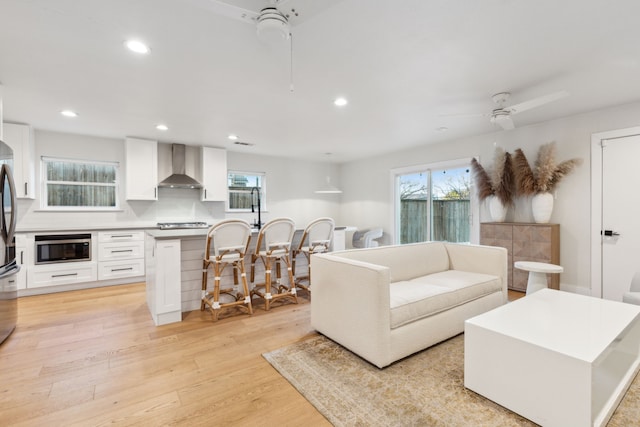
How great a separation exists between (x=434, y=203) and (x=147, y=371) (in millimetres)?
5192

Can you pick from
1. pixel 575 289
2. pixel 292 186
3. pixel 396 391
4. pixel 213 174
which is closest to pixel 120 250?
pixel 213 174

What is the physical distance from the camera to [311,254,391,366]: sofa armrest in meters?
2.10

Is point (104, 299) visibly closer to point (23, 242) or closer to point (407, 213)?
point (23, 242)

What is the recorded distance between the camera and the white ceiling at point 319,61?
1840mm

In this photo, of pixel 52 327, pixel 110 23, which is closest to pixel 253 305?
pixel 52 327

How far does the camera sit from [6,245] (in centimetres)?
269

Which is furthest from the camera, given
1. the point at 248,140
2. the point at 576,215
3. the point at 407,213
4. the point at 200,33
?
the point at 407,213

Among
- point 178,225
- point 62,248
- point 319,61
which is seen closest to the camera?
point 319,61

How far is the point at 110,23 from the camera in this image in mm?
1941

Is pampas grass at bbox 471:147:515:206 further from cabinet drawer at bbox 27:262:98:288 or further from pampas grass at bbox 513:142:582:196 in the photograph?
cabinet drawer at bbox 27:262:98:288

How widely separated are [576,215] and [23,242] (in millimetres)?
7553

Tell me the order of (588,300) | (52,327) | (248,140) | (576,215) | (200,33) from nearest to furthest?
(200,33) → (588,300) → (52,327) → (576,215) → (248,140)

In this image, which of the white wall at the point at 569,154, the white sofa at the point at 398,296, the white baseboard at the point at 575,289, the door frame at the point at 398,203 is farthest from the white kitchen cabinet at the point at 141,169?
the white baseboard at the point at 575,289

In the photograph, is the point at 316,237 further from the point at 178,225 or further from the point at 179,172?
the point at 179,172
